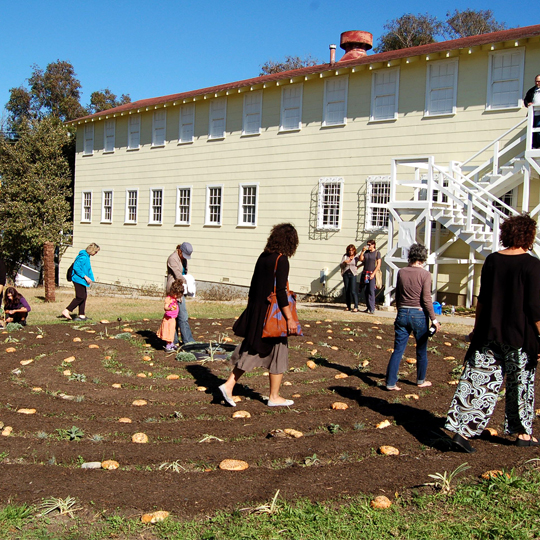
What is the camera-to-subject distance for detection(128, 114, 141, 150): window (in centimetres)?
2850

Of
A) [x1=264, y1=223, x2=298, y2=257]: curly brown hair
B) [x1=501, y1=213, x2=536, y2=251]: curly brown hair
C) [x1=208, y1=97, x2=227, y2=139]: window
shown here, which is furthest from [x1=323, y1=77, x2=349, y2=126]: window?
[x1=501, y1=213, x2=536, y2=251]: curly brown hair

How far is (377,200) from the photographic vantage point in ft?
63.1

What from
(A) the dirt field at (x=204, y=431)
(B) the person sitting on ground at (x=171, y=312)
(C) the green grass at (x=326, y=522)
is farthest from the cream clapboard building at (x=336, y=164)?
(C) the green grass at (x=326, y=522)

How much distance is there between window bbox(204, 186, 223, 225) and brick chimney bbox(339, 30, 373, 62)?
22.3ft

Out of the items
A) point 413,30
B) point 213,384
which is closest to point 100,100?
point 413,30

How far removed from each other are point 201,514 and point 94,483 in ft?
2.99

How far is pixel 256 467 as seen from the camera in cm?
488

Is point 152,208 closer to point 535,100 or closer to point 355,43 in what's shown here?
point 355,43

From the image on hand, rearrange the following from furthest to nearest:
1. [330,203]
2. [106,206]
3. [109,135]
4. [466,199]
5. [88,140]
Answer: [88,140]
[106,206]
[109,135]
[330,203]
[466,199]

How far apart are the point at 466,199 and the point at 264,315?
1134cm

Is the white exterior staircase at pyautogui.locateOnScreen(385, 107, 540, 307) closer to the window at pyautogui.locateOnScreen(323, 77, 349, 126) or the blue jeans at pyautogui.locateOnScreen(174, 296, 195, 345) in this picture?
the window at pyautogui.locateOnScreen(323, 77, 349, 126)

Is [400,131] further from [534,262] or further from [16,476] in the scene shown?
[16,476]

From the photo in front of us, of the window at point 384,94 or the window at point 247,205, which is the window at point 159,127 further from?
the window at point 384,94

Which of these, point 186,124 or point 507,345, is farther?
point 186,124
